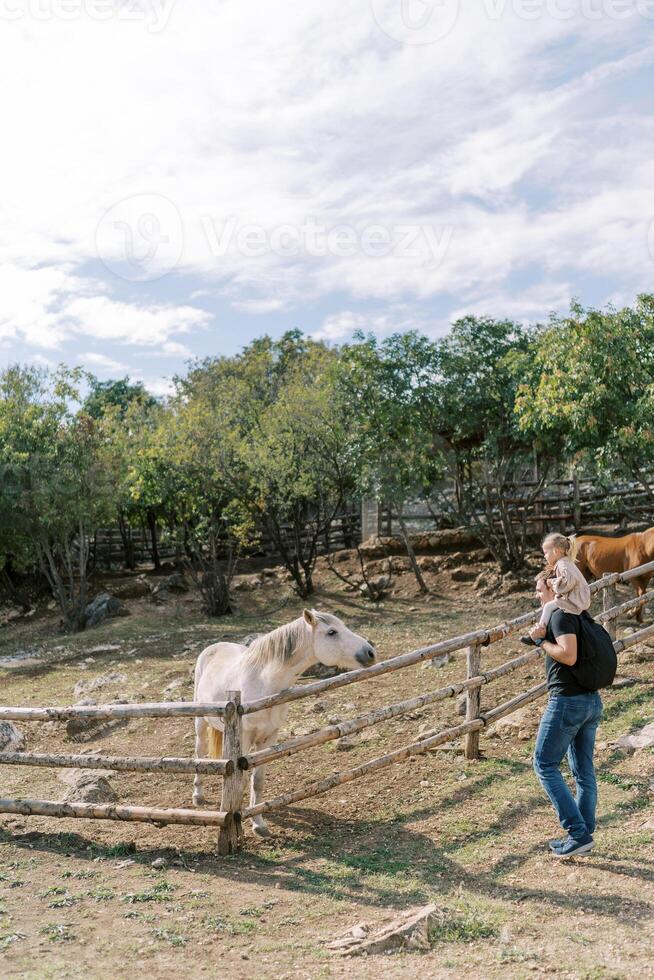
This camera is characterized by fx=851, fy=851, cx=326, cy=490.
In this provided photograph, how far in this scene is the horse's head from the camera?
6.02 meters

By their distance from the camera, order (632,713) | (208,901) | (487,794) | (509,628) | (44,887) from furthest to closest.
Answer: (632,713) < (509,628) < (487,794) < (44,887) < (208,901)

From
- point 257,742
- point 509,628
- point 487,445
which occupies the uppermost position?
point 487,445

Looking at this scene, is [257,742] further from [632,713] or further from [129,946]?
[632,713]

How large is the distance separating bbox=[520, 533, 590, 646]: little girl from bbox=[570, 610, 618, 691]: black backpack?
0.15 metres

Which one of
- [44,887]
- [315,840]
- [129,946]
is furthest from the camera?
[315,840]

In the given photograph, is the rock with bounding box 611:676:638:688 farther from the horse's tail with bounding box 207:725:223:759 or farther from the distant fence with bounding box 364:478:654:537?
the distant fence with bounding box 364:478:654:537

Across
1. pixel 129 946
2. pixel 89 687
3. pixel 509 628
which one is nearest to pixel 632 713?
pixel 509 628

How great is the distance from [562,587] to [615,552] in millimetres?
8033

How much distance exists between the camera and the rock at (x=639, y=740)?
645cm

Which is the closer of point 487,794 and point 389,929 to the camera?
point 389,929

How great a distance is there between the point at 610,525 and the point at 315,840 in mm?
13843

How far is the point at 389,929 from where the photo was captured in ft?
13.0

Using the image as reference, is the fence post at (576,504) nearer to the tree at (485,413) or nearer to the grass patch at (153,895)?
the tree at (485,413)

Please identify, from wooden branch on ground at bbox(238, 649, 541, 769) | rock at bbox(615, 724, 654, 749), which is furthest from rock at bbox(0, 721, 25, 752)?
rock at bbox(615, 724, 654, 749)
